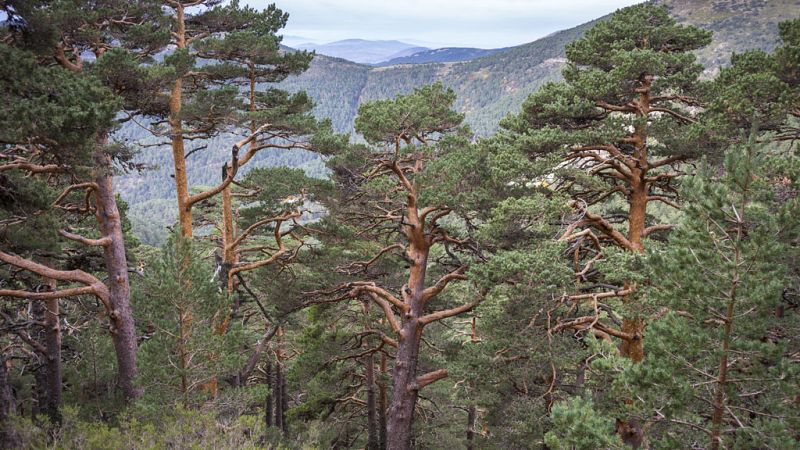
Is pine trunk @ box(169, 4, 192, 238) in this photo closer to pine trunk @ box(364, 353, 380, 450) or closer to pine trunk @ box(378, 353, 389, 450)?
pine trunk @ box(364, 353, 380, 450)

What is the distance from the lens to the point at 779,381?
4.89m

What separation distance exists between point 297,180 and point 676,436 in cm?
846

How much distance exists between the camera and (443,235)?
9961 mm

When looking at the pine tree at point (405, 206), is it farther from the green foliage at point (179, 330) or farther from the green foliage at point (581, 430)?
the green foliage at point (581, 430)

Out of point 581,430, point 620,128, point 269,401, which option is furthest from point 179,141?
point 269,401

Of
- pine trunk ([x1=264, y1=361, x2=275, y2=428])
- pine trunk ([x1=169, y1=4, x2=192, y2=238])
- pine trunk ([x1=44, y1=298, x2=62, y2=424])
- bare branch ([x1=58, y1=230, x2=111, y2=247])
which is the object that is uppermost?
pine trunk ([x1=169, y1=4, x2=192, y2=238])

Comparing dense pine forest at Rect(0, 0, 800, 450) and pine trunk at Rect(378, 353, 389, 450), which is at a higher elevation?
dense pine forest at Rect(0, 0, 800, 450)

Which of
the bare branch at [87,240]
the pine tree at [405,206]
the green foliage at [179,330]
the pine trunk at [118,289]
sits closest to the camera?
the bare branch at [87,240]

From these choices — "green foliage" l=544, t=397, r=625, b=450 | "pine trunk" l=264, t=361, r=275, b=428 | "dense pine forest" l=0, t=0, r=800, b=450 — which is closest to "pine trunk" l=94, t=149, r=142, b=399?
"dense pine forest" l=0, t=0, r=800, b=450

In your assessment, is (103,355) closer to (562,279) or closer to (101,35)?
(101,35)

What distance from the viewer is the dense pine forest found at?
5.30 m

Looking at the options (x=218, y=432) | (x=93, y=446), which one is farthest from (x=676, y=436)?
(x=93, y=446)

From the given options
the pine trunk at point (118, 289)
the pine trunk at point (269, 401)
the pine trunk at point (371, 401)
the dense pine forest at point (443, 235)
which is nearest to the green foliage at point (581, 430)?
the dense pine forest at point (443, 235)

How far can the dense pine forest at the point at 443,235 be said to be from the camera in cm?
530
